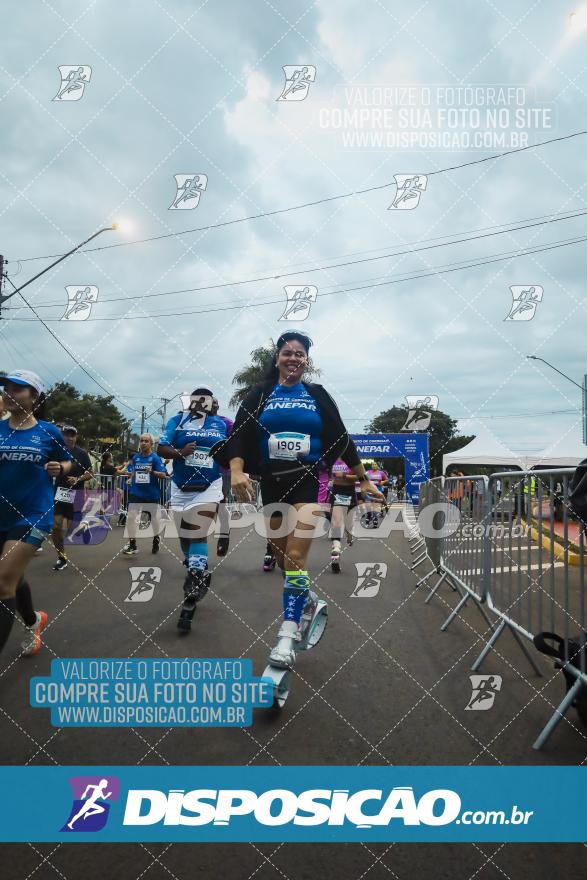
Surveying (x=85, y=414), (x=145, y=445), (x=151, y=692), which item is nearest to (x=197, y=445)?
(x=151, y=692)

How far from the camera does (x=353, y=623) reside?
500 centimetres

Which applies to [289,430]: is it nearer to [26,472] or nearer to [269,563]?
[26,472]

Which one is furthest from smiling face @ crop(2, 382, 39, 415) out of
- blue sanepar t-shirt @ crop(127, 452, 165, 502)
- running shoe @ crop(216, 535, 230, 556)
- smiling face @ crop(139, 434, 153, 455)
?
running shoe @ crop(216, 535, 230, 556)

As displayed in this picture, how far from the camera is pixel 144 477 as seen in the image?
30.2 feet

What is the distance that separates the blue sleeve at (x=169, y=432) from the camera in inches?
220

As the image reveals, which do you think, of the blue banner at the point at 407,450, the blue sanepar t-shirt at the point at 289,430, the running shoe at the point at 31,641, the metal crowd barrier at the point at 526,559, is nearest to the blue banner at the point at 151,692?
the running shoe at the point at 31,641

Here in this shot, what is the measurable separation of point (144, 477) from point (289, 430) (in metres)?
6.19

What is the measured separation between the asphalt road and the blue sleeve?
168cm

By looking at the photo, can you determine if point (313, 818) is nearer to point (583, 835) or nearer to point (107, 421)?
Result: point (583, 835)

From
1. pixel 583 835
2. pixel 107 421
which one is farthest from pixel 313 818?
pixel 107 421

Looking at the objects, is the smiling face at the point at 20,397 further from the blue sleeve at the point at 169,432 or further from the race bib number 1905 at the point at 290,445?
the blue sleeve at the point at 169,432

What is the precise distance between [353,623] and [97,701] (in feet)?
8.28

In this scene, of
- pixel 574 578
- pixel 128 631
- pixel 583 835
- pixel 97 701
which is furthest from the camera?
pixel 128 631

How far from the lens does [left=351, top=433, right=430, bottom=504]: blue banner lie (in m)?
23.5
